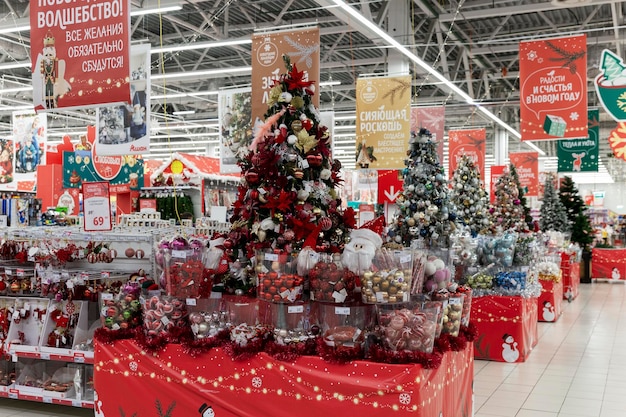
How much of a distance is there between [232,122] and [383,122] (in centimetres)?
233

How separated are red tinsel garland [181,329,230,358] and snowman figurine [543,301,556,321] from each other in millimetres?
7452

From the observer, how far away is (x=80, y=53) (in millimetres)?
4832

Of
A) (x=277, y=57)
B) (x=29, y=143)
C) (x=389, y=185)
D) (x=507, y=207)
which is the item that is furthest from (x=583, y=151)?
(x=29, y=143)

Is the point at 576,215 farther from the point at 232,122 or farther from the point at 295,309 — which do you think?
the point at 295,309

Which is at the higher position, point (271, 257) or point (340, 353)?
point (271, 257)

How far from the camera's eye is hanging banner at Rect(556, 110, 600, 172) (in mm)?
16266

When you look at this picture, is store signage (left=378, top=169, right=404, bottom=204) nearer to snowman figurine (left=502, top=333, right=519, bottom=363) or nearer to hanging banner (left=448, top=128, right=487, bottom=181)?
hanging banner (left=448, top=128, right=487, bottom=181)

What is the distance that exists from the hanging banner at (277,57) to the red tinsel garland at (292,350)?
2.73 m

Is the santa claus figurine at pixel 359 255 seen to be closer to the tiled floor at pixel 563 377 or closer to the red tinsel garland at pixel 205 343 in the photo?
the red tinsel garland at pixel 205 343

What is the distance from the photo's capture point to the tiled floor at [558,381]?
217 inches

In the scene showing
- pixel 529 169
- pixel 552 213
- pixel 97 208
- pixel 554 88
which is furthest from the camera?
pixel 529 169

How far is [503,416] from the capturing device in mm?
5340

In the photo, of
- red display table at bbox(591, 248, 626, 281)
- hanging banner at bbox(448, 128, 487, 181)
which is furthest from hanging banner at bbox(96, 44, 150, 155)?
red display table at bbox(591, 248, 626, 281)

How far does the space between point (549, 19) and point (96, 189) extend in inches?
514
